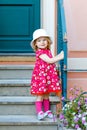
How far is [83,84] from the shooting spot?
606 centimetres

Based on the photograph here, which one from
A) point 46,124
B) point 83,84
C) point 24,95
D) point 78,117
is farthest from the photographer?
point 83,84

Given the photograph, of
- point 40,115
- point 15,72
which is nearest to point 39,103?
point 40,115

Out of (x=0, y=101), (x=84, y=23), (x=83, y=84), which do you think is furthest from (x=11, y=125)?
(x=84, y=23)

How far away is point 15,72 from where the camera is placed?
232 inches

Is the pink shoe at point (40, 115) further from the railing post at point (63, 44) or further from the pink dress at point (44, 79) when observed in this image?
the railing post at point (63, 44)

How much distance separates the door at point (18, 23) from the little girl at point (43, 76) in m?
1.45

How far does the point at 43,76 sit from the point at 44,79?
0.13ft

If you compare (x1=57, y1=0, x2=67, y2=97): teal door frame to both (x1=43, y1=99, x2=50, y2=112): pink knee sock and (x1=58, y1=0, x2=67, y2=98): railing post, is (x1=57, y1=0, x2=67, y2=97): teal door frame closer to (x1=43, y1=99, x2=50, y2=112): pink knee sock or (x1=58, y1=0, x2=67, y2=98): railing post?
(x1=58, y1=0, x2=67, y2=98): railing post

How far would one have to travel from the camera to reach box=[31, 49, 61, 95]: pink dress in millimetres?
5129

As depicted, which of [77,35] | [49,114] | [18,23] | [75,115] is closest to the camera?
[75,115]

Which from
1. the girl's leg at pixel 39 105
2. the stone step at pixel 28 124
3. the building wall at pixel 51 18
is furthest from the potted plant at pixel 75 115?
the building wall at pixel 51 18

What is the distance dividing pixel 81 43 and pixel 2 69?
120cm

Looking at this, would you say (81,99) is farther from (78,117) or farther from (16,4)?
(16,4)

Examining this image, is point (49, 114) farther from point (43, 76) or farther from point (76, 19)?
point (76, 19)
